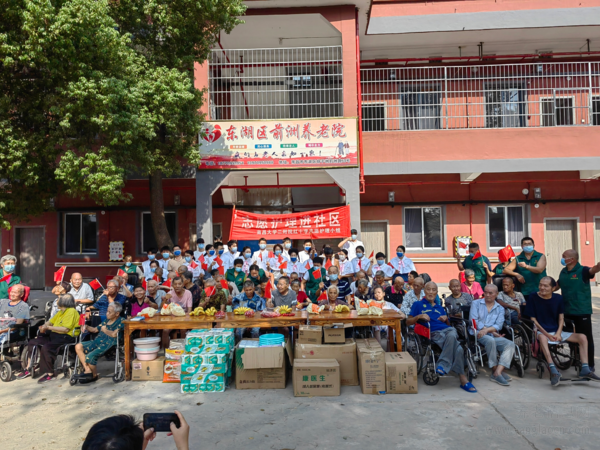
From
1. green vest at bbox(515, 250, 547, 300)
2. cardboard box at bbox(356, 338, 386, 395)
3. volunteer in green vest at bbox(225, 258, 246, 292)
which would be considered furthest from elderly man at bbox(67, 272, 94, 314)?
green vest at bbox(515, 250, 547, 300)

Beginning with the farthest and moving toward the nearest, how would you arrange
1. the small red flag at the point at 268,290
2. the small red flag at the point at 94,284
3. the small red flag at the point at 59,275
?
1. the small red flag at the point at 59,275
2. the small red flag at the point at 94,284
3. the small red flag at the point at 268,290

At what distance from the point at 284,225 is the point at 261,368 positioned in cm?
600

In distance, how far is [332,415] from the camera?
15.9 feet

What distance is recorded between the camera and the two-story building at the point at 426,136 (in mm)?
12703

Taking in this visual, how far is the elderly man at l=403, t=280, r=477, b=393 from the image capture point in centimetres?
568

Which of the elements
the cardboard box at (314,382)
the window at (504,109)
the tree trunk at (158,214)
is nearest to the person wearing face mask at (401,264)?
the cardboard box at (314,382)

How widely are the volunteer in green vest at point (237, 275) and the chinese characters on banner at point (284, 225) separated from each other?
6.38 feet

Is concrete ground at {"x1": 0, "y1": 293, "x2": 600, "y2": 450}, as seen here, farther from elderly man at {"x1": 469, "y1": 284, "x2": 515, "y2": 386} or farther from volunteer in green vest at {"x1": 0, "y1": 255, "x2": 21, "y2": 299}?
volunteer in green vest at {"x1": 0, "y1": 255, "x2": 21, "y2": 299}

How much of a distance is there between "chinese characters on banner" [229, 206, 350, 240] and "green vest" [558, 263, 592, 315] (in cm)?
578

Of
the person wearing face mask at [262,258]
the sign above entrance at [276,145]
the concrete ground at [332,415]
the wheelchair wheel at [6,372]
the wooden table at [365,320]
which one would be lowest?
the concrete ground at [332,415]

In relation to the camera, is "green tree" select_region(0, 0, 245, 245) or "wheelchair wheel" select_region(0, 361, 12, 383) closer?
"wheelchair wheel" select_region(0, 361, 12, 383)

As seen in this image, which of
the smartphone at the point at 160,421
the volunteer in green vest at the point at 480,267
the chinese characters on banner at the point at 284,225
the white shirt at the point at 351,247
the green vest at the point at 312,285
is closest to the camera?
the smartphone at the point at 160,421

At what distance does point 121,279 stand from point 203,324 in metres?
2.80

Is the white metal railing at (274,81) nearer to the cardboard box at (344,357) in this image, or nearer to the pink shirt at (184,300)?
the pink shirt at (184,300)
